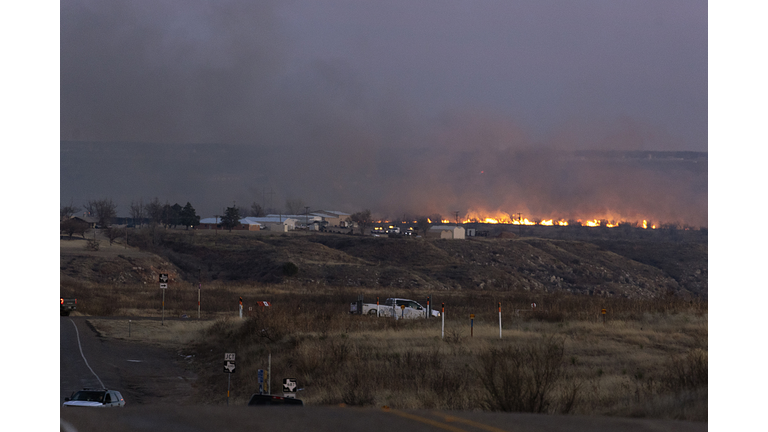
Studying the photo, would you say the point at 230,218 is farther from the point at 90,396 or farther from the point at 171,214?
the point at 90,396

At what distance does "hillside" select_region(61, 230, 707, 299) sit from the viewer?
70875mm

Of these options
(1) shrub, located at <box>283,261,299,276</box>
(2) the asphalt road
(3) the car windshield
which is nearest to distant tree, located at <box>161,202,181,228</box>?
(1) shrub, located at <box>283,261,299,276</box>

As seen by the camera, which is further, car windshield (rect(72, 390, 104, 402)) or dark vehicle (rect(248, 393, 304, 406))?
car windshield (rect(72, 390, 104, 402))

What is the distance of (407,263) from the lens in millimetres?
83000

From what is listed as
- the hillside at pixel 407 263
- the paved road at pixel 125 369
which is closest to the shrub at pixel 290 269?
the hillside at pixel 407 263

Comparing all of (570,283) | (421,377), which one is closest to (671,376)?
(421,377)

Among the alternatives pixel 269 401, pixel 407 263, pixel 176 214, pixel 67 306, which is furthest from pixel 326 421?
pixel 176 214

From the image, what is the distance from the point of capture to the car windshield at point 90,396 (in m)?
14.1

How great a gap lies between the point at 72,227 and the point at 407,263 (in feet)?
157

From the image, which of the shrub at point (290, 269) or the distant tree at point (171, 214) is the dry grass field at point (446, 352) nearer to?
the shrub at point (290, 269)

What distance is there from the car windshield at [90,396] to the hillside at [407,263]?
52.1 meters

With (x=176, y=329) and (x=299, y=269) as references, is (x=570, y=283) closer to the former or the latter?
(x=299, y=269)

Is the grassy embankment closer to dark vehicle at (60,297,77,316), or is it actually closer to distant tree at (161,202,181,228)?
dark vehicle at (60,297,77,316)

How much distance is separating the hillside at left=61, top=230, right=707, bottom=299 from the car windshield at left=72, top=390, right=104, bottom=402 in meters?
52.1
